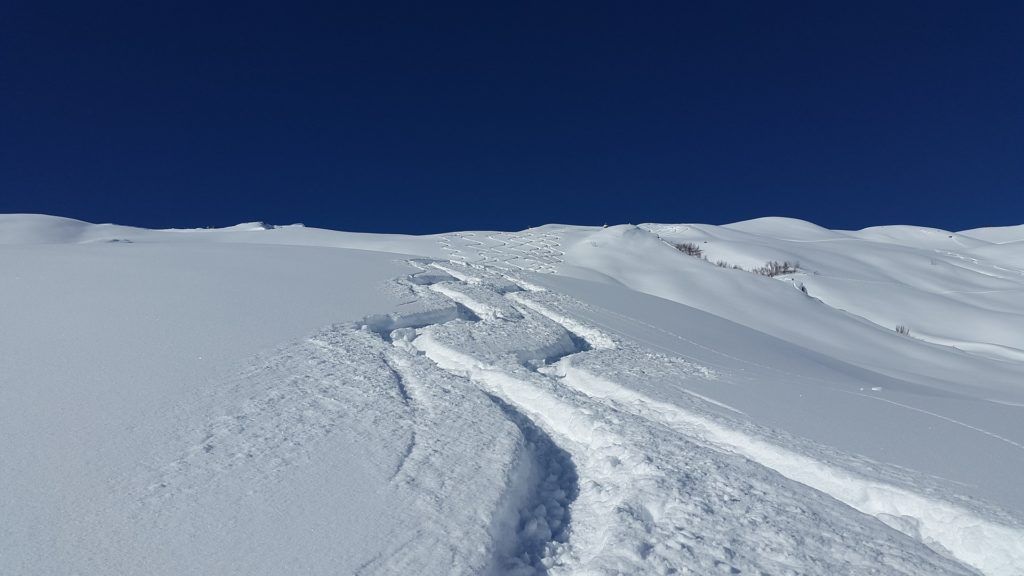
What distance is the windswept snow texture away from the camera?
2.69m

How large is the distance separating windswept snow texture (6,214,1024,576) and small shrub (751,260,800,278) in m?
9.44

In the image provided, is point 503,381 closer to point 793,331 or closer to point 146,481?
point 146,481

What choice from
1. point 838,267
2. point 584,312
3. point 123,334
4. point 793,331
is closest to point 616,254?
point 793,331

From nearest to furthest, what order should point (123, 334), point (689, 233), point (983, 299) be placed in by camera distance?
point (123, 334) → point (983, 299) → point (689, 233)

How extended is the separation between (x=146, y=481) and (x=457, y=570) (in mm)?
1477

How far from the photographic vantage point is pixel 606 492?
11.2ft

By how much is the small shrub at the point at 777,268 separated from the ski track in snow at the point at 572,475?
533 inches

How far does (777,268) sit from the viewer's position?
18.1 metres

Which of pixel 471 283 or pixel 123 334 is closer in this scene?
pixel 123 334

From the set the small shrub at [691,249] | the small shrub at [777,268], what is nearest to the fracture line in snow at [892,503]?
the small shrub at [777,268]

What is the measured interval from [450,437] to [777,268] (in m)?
16.4

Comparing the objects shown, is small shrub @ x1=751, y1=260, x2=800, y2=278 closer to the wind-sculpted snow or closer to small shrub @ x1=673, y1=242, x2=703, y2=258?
small shrub @ x1=673, y1=242, x2=703, y2=258

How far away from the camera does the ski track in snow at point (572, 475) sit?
2818 millimetres

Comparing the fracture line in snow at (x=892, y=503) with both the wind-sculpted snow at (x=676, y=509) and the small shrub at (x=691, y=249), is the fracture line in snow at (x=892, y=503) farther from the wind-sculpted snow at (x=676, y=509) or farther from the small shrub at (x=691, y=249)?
the small shrub at (x=691, y=249)
